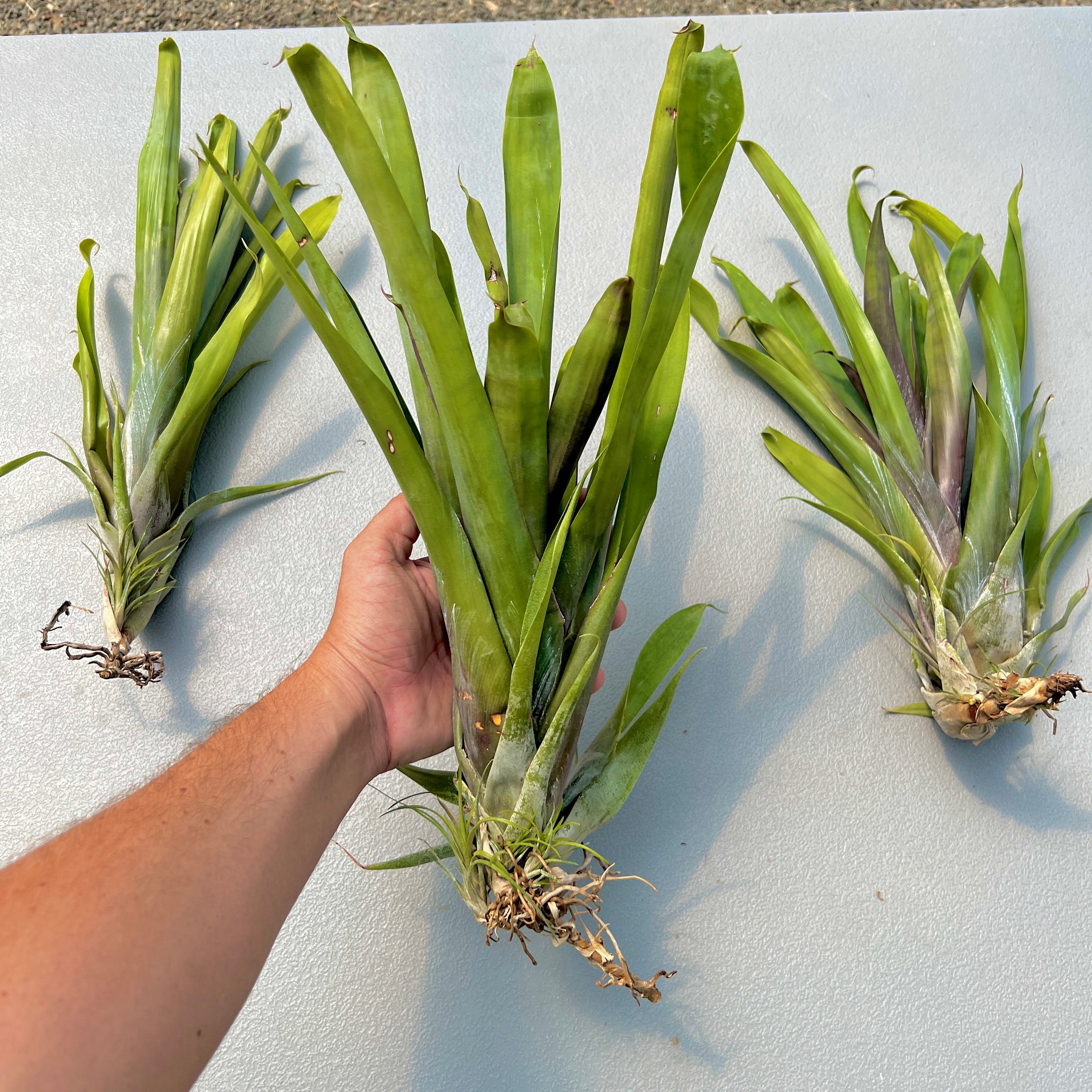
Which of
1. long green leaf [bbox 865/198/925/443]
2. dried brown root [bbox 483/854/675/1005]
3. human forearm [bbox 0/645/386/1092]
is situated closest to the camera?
human forearm [bbox 0/645/386/1092]

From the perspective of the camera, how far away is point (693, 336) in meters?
1.16

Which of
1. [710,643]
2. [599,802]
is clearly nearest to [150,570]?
[599,802]

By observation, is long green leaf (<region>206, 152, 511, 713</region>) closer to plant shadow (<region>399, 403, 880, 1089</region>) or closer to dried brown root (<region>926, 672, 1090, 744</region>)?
plant shadow (<region>399, 403, 880, 1089</region>)

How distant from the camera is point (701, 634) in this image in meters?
1.03

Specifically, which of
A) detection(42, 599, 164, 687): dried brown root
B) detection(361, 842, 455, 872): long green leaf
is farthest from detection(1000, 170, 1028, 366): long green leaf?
detection(42, 599, 164, 687): dried brown root

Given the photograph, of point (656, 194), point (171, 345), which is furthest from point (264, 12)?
point (656, 194)

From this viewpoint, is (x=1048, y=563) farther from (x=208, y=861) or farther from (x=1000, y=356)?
(x=208, y=861)

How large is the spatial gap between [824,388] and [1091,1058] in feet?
2.88

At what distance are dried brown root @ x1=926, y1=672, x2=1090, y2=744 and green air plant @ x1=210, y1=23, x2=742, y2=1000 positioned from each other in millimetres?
387

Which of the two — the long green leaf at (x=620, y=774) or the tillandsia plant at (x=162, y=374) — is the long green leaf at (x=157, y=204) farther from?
the long green leaf at (x=620, y=774)

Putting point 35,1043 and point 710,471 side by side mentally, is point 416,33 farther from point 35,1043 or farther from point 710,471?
point 35,1043

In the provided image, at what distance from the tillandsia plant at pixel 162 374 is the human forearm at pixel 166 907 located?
1.07 ft

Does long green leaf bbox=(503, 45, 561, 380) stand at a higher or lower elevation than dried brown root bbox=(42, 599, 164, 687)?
higher

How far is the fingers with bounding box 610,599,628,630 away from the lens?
90cm
